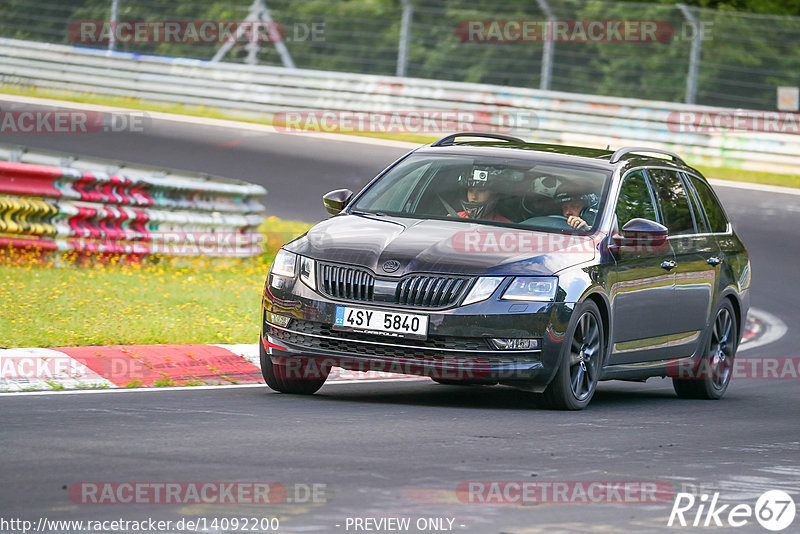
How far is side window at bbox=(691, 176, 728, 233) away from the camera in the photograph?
1156 cm

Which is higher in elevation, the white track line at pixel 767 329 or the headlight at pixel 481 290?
the headlight at pixel 481 290

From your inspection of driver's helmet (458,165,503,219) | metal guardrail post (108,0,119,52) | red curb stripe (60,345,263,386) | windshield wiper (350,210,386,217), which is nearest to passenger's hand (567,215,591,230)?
driver's helmet (458,165,503,219)

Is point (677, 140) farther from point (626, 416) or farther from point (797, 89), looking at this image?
point (626, 416)

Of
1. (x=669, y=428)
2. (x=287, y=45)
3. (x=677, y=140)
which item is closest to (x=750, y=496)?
(x=669, y=428)

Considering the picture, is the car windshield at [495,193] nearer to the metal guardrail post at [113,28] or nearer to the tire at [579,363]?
the tire at [579,363]

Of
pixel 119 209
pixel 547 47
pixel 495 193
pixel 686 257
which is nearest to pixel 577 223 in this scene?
pixel 495 193

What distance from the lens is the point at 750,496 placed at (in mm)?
6715

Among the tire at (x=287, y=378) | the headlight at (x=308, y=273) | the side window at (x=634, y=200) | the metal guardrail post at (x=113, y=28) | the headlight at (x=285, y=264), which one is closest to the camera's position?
the headlight at (x=308, y=273)

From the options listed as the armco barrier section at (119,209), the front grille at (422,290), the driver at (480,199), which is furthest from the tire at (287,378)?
the armco barrier section at (119,209)

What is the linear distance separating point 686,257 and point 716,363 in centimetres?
114

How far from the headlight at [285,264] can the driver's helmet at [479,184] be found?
1.25 metres

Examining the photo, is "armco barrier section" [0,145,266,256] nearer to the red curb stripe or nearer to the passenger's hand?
the red curb stripe

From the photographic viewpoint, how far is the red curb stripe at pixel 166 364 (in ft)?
32.3

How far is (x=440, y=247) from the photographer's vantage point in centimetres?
902
